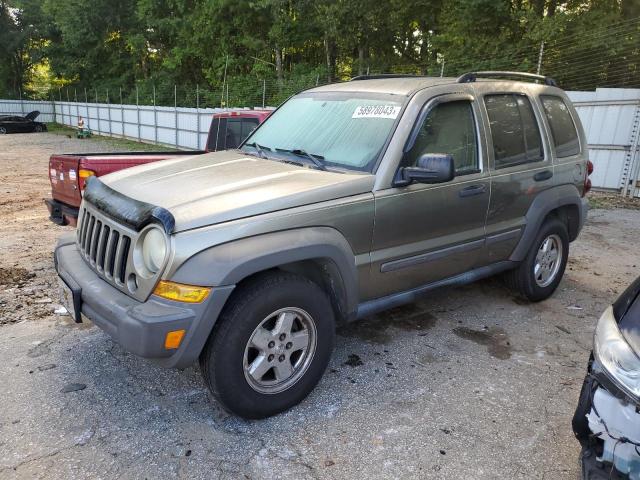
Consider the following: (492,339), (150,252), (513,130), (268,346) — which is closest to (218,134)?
(513,130)

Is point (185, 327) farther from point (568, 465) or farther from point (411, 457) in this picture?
point (568, 465)

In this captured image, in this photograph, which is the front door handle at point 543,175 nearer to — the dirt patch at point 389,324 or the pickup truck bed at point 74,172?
the dirt patch at point 389,324

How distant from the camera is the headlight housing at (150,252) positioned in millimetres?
2547

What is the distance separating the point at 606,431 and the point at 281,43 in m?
28.1

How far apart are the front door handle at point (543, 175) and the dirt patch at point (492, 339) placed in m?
1.32

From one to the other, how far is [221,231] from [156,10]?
3692 cm

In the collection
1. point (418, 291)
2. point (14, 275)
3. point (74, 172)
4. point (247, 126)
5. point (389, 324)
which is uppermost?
point (247, 126)

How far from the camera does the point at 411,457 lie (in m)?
2.63

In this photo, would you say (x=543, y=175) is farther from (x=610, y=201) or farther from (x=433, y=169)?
(x=610, y=201)

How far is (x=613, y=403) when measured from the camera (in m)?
2.01

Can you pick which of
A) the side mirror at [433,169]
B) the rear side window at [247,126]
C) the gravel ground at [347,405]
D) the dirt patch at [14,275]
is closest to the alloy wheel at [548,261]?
the gravel ground at [347,405]

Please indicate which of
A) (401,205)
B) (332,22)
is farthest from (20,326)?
(332,22)

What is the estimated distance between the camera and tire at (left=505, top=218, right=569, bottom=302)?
14.7ft

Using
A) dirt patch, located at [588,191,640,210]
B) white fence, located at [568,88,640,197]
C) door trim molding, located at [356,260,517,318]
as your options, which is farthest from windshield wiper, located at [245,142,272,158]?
white fence, located at [568,88,640,197]
